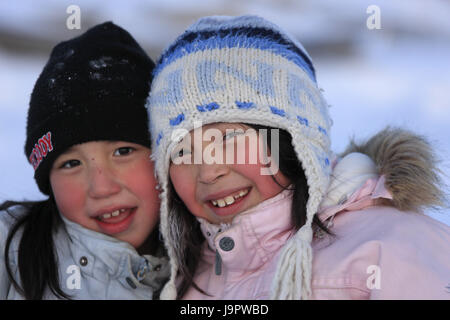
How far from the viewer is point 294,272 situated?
96cm

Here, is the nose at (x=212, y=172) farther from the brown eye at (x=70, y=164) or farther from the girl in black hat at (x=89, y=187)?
the brown eye at (x=70, y=164)

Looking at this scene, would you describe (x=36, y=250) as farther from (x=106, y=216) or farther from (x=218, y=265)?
(x=218, y=265)

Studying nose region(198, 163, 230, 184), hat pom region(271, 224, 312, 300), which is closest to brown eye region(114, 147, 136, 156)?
nose region(198, 163, 230, 184)

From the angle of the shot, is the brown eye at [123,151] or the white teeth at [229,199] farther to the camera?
the brown eye at [123,151]

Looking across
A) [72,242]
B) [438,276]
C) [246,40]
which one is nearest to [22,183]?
[72,242]

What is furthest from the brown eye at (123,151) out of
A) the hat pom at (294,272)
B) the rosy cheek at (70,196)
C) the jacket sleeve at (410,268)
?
the jacket sleeve at (410,268)

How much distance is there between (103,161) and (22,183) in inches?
25.1

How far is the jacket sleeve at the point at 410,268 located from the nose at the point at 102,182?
610 mm

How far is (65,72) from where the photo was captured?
4.07 ft

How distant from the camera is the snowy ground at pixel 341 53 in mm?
2107

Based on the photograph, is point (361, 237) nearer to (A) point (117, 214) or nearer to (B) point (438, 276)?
(B) point (438, 276)
